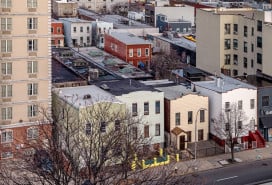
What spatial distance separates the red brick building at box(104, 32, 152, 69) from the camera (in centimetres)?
7888

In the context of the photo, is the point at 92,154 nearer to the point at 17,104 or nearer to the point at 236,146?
the point at 17,104

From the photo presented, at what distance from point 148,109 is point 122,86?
4.82 meters

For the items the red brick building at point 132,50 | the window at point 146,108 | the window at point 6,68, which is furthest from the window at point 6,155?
the red brick building at point 132,50

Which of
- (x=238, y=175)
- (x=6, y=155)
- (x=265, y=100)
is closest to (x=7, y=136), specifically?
(x=6, y=155)

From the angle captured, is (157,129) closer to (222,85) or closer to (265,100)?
(222,85)

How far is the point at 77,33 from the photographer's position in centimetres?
9825

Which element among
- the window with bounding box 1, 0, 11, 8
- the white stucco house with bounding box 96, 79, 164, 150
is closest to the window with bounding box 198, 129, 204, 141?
the white stucco house with bounding box 96, 79, 164, 150

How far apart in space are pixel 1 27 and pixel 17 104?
626 cm

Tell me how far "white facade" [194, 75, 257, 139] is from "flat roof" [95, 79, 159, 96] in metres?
5.17

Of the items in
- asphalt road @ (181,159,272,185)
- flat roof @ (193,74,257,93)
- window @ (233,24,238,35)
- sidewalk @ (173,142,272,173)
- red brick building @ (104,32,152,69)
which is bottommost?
asphalt road @ (181,159,272,185)

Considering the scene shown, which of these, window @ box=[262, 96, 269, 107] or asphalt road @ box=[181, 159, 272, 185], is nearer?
asphalt road @ box=[181, 159, 272, 185]

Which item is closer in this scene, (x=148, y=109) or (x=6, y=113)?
(x=6, y=113)

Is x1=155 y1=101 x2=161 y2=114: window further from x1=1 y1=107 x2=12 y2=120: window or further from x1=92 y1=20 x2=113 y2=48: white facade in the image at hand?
x1=92 y1=20 x2=113 y2=48: white facade

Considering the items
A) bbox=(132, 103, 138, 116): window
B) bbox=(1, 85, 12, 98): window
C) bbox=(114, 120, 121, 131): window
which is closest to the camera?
bbox=(114, 120, 121, 131): window
